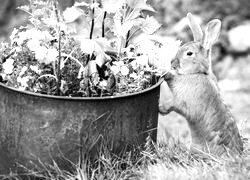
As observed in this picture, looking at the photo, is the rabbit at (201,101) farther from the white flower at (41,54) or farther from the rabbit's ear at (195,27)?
the white flower at (41,54)

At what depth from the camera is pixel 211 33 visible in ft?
11.2

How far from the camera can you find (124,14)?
3.02 meters

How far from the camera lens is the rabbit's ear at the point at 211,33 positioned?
11.2ft

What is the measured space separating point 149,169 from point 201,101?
0.65 meters

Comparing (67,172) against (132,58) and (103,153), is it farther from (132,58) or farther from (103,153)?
(132,58)

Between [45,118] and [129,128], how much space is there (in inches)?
17.9

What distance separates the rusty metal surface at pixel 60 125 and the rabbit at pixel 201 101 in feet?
1.66

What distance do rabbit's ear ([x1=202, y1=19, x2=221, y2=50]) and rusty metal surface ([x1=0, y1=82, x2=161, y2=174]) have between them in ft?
2.41

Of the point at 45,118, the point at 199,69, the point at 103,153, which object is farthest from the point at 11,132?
the point at 199,69

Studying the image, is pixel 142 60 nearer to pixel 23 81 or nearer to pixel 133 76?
pixel 133 76

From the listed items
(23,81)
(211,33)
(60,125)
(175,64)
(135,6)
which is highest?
(135,6)

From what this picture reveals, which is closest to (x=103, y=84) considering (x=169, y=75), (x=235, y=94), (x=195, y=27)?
(x=169, y=75)

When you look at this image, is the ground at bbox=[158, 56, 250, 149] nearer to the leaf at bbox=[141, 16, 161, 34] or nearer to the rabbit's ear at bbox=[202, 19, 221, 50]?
the rabbit's ear at bbox=[202, 19, 221, 50]

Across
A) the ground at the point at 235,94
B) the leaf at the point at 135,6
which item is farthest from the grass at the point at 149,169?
the ground at the point at 235,94
